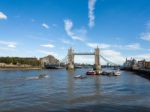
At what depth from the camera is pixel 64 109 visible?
38.4m

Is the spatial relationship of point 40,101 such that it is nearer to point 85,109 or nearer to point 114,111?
point 85,109

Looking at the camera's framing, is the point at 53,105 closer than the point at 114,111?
No

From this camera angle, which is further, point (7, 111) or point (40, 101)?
point (40, 101)

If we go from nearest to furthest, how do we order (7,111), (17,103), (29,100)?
1. (7,111)
2. (17,103)
3. (29,100)

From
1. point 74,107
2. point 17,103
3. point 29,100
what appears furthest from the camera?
point 29,100

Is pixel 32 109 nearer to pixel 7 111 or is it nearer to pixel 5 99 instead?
pixel 7 111

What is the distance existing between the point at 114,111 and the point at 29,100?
47.1 feet

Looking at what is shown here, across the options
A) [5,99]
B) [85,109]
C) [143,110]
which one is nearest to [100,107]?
[85,109]

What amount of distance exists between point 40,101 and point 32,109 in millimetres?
7097

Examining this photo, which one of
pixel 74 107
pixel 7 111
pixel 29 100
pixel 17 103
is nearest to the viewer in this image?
pixel 7 111

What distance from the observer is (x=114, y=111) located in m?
37.2

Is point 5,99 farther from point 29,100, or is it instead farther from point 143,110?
point 143,110

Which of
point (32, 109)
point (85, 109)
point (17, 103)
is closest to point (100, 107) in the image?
point (85, 109)

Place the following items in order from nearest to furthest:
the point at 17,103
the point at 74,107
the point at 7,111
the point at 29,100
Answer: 1. the point at 7,111
2. the point at 74,107
3. the point at 17,103
4. the point at 29,100
